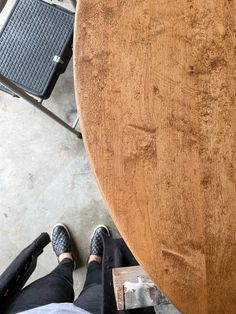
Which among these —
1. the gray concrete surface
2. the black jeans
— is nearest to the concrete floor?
the gray concrete surface

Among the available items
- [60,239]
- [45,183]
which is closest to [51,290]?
[60,239]

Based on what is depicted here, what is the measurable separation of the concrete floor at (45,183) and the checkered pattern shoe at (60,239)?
0.04 m

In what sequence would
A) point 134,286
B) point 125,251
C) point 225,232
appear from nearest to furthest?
1. point 225,232
2. point 134,286
3. point 125,251

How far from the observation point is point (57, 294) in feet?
3.89

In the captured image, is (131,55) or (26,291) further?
(26,291)

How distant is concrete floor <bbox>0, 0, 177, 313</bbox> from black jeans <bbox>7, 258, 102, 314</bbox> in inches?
9.6

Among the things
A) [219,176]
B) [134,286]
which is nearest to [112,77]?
[219,176]

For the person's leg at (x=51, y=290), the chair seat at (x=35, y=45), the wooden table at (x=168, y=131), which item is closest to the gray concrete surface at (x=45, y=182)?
the person's leg at (x=51, y=290)

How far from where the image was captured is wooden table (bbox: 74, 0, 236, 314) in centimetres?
71

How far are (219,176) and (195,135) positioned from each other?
0.09 meters

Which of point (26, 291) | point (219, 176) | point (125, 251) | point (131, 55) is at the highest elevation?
point (131, 55)

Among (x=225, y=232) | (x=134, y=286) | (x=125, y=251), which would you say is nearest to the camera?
(x=225, y=232)

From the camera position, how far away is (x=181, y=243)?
0.71 metres

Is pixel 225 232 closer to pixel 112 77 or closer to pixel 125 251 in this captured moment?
pixel 112 77
